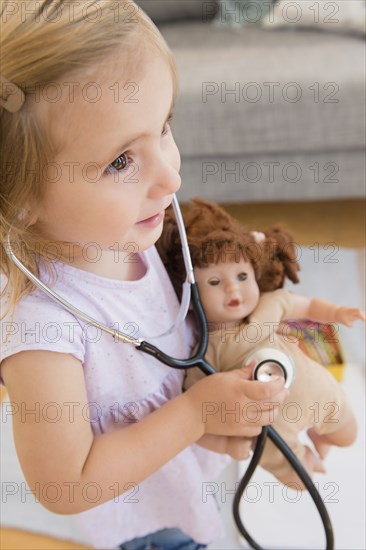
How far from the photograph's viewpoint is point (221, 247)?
937mm

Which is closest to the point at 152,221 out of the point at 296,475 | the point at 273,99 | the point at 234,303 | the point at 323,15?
the point at 234,303

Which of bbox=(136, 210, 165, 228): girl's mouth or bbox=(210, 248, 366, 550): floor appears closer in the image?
bbox=(136, 210, 165, 228): girl's mouth

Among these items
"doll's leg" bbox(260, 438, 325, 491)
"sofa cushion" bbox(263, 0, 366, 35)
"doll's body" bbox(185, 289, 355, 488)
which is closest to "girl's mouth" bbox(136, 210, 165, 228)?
"doll's body" bbox(185, 289, 355, 488)

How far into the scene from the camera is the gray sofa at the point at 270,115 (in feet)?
5.55

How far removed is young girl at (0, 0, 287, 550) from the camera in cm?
64

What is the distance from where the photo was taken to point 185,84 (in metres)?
1.72

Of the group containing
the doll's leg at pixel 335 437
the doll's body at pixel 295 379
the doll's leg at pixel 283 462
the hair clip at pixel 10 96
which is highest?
the hair clip at pixel 10 96

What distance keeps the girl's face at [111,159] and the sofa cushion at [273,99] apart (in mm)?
1005

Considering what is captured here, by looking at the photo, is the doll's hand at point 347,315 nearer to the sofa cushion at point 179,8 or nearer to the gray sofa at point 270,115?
the gray sofa at point 270,115

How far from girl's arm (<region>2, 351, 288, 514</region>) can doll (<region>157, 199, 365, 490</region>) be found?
0.08 metres

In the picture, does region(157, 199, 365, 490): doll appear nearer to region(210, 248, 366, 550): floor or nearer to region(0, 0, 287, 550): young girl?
region(0, 0, 287, 550): young girl

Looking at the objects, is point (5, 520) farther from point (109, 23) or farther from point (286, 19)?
point (286, 19)

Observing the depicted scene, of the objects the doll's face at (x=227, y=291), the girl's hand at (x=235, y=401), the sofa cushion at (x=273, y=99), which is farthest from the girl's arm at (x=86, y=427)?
the sofa cushion at (x=273, y=99)

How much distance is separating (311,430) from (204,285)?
1.06ft
